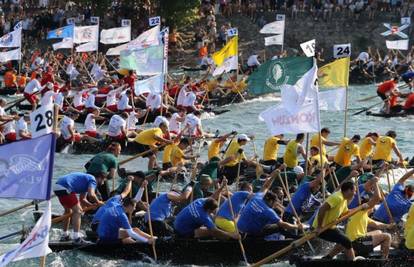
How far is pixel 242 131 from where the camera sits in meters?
30.5

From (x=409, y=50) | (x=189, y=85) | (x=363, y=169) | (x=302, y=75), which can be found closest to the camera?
(x=302, y=75)

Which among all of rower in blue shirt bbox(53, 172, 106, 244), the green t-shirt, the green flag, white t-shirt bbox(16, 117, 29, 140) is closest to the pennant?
rower in blue shirt bbox(53, 172, 106, 244)

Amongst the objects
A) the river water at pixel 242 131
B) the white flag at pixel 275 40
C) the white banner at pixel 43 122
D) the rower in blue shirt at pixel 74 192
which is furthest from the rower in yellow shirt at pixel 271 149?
the white flag at pixel 275 40

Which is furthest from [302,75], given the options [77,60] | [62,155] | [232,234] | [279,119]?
[77,60]

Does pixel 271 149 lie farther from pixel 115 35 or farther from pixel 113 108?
pixel 115 35

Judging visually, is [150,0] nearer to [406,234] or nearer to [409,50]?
[409,50]

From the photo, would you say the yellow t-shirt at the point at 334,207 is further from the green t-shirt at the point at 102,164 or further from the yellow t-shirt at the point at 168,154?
the yellow t-shirt at the point at 168,154

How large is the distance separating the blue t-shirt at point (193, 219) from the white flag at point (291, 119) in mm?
1748

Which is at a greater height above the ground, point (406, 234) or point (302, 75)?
point (302, 75)

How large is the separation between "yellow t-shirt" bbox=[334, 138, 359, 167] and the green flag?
2.97 meters

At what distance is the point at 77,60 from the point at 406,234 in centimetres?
3011

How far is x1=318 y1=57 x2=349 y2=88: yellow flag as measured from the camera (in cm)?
2136

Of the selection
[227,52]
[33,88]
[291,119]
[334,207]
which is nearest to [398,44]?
[227,52]

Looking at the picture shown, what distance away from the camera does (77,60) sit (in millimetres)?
42781
